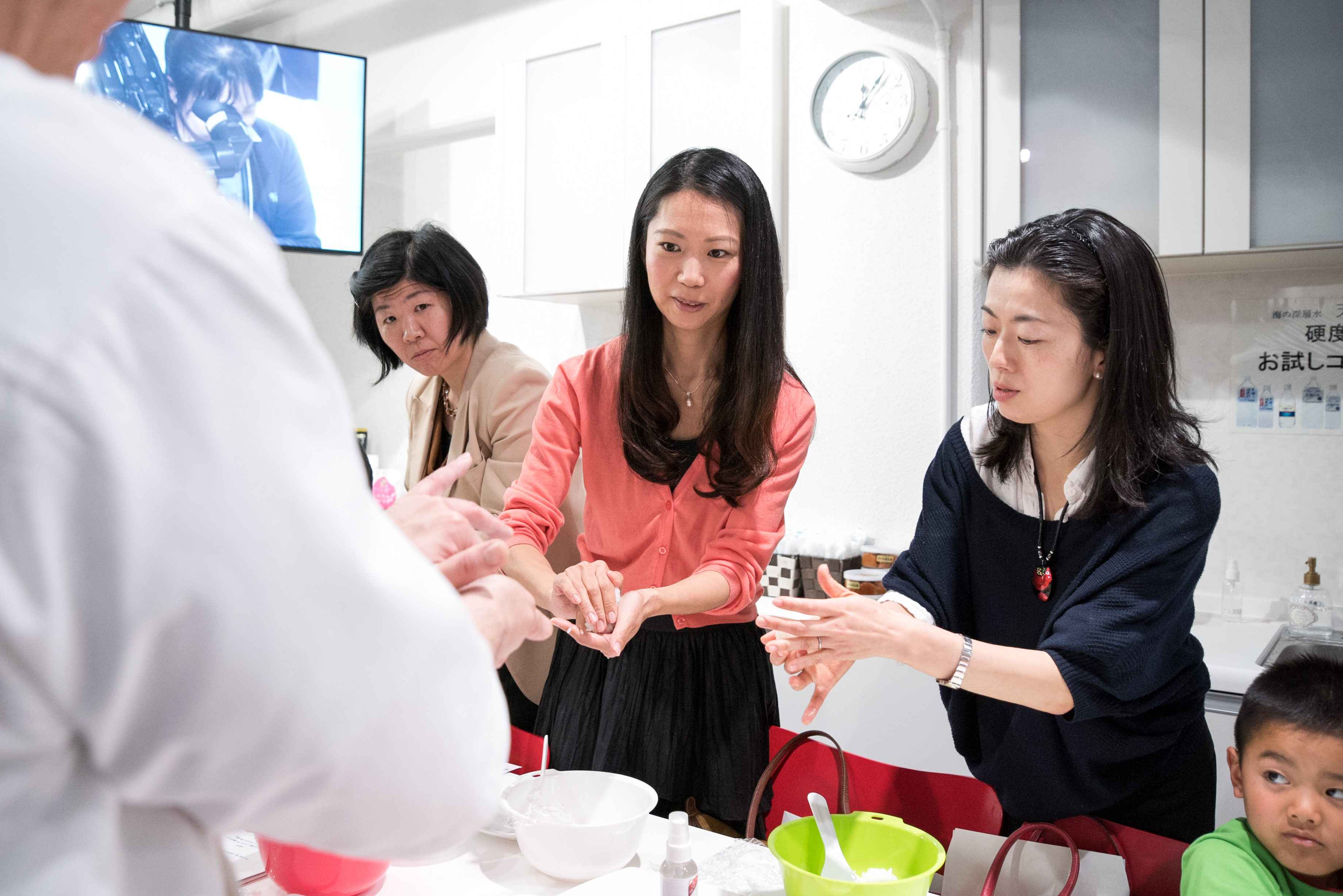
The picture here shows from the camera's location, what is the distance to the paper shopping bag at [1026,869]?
1.20 metres

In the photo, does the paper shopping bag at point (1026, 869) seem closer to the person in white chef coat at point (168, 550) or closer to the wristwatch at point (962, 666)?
the wristwatch at point (962, 666)

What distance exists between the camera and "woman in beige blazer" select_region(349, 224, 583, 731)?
2.32 m

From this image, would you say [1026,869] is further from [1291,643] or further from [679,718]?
[1291,643]

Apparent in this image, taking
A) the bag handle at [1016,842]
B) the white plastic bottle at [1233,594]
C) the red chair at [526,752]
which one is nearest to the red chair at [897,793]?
the bag handle at [1016,842]

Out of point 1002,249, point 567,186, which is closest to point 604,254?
point 567,186

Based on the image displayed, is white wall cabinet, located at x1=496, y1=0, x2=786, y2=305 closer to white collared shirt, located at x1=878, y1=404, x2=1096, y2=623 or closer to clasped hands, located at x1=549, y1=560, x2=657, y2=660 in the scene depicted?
white collared shirt, located at x1=878, y1=404, x2=1096, y2=623

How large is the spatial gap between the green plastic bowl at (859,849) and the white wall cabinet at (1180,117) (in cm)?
177

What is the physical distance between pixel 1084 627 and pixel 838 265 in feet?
6.33

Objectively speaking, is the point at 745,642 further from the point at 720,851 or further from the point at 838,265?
the point at 838,265

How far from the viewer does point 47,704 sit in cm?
40

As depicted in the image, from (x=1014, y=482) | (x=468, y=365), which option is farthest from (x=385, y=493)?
(x=1014, y=482)

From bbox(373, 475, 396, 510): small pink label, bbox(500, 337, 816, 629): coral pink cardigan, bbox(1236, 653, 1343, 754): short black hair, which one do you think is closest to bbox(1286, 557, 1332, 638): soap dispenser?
bbox(1236, 653, 1343, 754): short black hair

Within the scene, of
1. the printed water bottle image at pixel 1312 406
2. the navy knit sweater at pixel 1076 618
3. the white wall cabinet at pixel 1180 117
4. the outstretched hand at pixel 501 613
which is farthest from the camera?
the printed water bottle image at pixel 1312 406

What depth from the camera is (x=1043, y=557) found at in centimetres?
151
